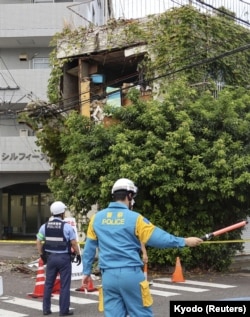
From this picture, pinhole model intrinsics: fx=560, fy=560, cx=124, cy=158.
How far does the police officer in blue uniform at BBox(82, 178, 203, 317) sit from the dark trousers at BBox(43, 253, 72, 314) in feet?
11.9

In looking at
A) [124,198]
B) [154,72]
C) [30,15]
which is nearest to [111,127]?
[154,72]

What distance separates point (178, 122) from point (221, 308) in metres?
8.90

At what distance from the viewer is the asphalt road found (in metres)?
9.80

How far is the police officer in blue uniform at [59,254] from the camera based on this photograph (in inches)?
356

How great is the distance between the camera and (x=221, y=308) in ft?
17.9

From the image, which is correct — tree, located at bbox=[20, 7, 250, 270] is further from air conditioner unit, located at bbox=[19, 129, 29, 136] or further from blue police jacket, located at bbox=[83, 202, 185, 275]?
air conditioner unit, located at bbox=[19, 129, 29, 136]

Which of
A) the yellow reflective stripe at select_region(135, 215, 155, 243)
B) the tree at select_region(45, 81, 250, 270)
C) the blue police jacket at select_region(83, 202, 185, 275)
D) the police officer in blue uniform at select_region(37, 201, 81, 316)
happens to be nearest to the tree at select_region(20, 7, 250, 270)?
the tree at select_region(45, 81, 250, 270)

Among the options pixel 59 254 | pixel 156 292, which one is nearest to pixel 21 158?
pixel 156 292

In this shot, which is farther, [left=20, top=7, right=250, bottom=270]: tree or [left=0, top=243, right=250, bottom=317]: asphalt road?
[left=20, top=7, right=250, bottom=270]: tree

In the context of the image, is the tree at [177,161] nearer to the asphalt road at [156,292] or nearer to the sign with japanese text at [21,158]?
the asphalt road at [156,292]

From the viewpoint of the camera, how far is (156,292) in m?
11.6

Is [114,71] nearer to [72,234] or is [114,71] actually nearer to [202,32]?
[202,32]

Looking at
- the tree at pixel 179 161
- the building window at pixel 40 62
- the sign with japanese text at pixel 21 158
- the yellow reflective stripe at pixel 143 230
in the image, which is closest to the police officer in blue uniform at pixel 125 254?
the yellow reflective stripe at pixel 143 230

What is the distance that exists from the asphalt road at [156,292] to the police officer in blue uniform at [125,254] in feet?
9.03
